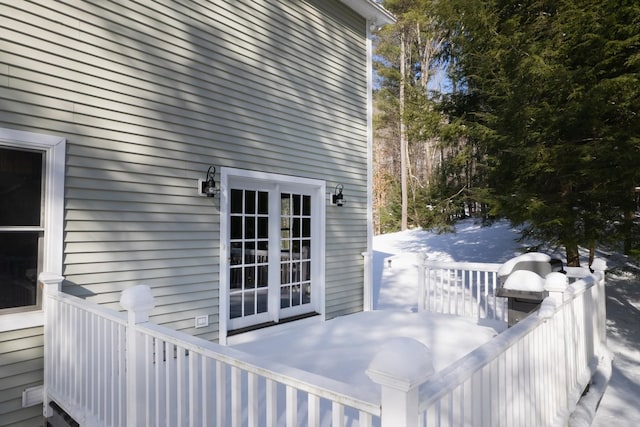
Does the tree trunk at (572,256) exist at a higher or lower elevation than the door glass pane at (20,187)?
lower

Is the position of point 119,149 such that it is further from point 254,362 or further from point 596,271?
point 596,271

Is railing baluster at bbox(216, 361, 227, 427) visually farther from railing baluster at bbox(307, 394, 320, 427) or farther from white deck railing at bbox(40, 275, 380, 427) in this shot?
railing baluster at bbox(307, 394, 320, 427)

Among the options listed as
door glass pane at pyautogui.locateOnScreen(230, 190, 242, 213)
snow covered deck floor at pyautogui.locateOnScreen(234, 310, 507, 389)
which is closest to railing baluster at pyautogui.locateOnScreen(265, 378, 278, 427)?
snow covered deck floor at pyautogui.locateOnScreen(234, 310, 507, 389)

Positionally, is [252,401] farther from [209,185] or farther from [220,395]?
[209,185]

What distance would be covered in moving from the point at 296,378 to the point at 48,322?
248cm

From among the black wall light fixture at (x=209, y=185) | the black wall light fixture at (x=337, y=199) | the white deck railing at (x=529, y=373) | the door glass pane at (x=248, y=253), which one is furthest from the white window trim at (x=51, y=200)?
the black wall light fixture at (x=337, y=199)

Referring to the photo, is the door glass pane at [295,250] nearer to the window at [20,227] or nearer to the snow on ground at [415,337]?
the snow on ground at [415,337]

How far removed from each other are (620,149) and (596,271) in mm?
1926

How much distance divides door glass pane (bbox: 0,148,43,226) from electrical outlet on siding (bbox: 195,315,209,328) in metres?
1.69

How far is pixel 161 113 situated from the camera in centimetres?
380

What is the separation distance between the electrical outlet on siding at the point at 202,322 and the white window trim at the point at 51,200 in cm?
138

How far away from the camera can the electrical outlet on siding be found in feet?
13.3

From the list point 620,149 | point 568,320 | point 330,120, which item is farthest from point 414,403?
point 620,149

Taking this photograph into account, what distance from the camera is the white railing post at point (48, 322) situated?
2916 mm
